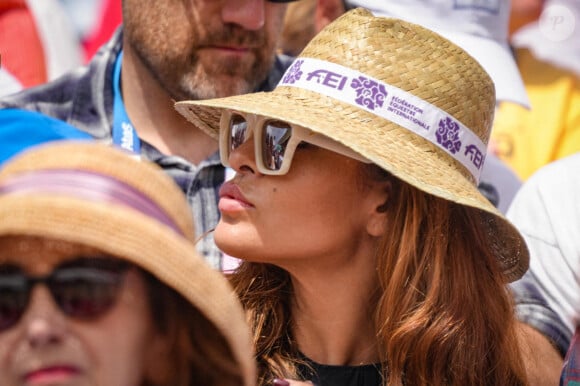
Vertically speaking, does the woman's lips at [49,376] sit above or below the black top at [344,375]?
above

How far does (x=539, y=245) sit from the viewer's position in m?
3.04

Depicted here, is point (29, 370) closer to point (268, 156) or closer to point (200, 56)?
point (268, 156)

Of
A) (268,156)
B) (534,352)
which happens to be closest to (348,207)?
(268,156)

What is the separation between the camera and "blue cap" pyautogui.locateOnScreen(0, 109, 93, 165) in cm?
201

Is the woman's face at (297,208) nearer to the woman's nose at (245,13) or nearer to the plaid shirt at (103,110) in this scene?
the plaid shirt at (103,110)

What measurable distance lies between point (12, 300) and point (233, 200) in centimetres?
105

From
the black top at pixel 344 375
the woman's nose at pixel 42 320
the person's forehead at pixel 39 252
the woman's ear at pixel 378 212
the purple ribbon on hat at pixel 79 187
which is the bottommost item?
the black top at pixel 344 375

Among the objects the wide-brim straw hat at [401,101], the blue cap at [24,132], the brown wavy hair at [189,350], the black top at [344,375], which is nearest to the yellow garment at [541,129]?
the wide-brim straw hat at [401,101]

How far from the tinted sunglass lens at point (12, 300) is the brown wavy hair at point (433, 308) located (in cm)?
104

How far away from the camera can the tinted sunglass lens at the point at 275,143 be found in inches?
91.7

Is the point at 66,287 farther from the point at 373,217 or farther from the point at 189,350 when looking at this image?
the point at 373,217

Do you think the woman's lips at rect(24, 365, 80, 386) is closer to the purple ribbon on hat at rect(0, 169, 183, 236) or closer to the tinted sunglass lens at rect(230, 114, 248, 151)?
the purple ribbon on hat at rect(0, 169, 183, 236)

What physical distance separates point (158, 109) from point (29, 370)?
2.10 meters

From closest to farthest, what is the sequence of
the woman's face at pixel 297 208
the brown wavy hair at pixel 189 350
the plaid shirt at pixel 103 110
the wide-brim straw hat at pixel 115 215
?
the wide-brim straw hat at pixel 115 215
the brown wavy hair at pixel 189 350
the woman's face at pixel 297 208
the plaid shirt at pixel 103 110
